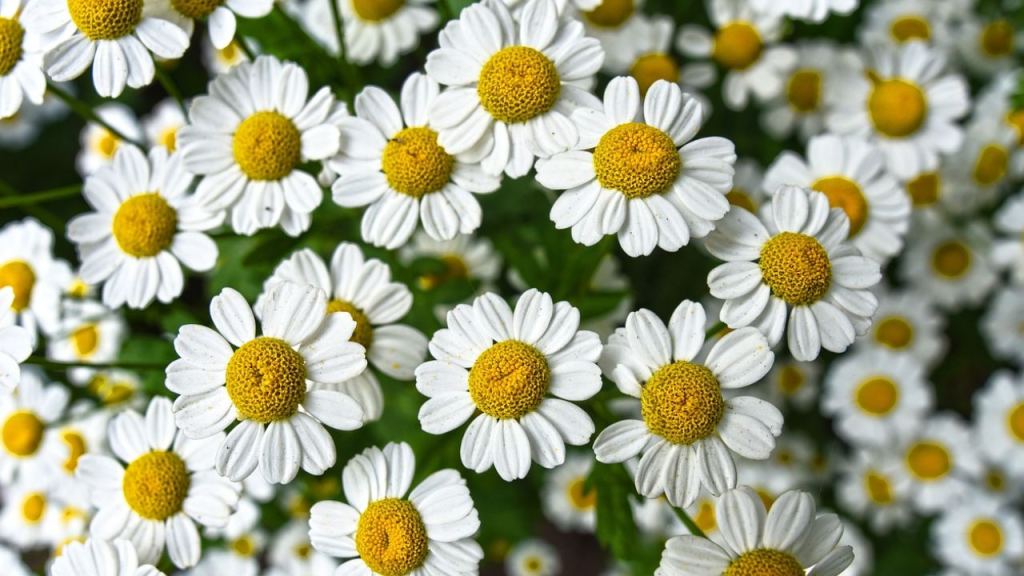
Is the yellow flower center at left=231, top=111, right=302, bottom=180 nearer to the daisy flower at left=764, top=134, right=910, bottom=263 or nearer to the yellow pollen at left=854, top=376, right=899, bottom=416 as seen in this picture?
the daisy flower at left=764, top=134, right=910, bottom=263

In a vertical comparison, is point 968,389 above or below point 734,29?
below

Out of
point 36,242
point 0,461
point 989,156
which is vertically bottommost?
point 0,461

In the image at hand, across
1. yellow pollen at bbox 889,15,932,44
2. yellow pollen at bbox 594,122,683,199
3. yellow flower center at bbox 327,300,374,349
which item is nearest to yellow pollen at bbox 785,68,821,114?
yellow pollen at bbox 889,15,932,44

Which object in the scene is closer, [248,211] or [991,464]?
[248,211]

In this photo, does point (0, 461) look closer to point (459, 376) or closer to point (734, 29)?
point (459, 376)

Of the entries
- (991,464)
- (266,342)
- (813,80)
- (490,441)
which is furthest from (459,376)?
(991,464)

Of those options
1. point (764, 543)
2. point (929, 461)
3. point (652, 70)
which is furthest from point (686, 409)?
point (929, 461)

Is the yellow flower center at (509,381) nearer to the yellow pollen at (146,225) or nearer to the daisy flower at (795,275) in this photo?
the daisy flower at (795,275)
